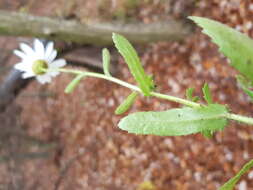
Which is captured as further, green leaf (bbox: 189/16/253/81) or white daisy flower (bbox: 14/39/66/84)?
white daisy flower (bbox: 14/39/66/84)

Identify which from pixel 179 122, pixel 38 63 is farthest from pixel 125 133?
pixel 179 122

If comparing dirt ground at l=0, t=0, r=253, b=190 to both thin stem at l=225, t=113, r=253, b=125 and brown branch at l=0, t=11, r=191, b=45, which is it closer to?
brown branch at l=0, t=11, r=191, b=45

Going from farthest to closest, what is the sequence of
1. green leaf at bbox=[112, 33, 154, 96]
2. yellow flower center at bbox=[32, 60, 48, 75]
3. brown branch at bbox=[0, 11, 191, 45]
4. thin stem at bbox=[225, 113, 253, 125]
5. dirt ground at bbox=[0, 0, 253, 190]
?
1. dirt ground at bbox=[0, 0, 253, 190]
2. brown branch at bbox=[0, 11, 191, 45]
3. yellow flower center at bbox=[32, 60, 48, 75]
4. green leaf at bbox=[112, 33, 154, 96]
5. thin stem at bbox=[225, 113, 253, 125]

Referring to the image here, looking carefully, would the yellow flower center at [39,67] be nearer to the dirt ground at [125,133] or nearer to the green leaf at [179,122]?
the green leaf at [179,122]

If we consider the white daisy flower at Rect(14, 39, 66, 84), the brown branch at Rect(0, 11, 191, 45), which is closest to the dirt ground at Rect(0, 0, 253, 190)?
the brown branch at Rect(0, 11, 191, 45)

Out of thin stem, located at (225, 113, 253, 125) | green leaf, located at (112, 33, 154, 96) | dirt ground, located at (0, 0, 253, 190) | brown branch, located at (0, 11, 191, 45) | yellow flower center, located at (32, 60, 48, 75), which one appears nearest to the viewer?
thin stem, located at (225, 113, 253, 125)

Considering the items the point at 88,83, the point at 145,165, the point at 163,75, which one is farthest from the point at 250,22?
the point at 88,83

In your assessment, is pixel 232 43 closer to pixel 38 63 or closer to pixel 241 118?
pixel 241 118

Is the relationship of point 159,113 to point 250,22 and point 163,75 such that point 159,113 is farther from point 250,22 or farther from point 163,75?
point 163,75
